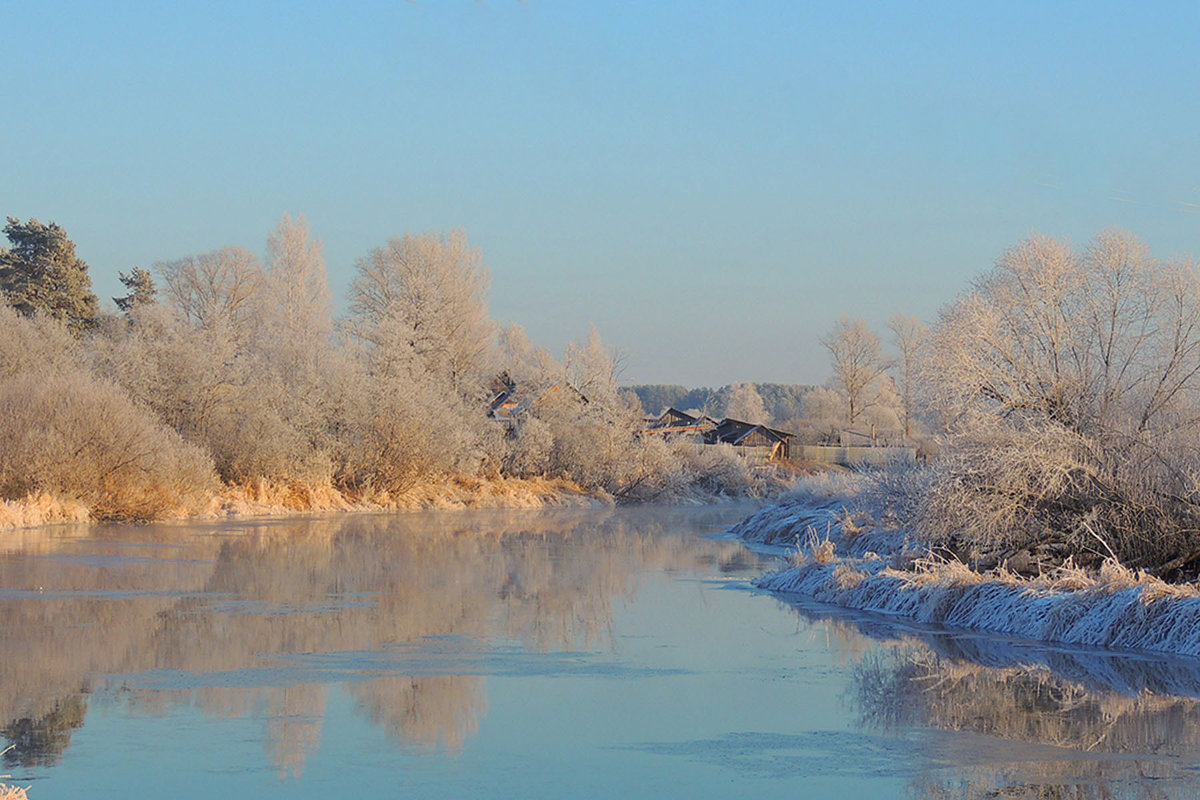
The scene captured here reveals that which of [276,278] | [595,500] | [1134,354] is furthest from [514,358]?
[1134,354]

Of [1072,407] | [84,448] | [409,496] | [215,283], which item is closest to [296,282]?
[215,283]

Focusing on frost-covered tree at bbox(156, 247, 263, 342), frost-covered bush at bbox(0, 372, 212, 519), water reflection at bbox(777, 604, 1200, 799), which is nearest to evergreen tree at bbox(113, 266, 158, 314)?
frost-covered tree at bbox(156, 247, 263, 342)

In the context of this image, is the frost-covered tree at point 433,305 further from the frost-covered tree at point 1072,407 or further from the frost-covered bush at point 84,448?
the frost-covered tree at point 1072,407

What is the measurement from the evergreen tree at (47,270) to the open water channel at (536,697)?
35.5 meters

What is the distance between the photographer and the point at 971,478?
58.2ft

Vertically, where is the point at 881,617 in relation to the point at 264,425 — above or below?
below

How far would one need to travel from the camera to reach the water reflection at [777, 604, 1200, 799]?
798cm

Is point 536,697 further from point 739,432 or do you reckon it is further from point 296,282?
point 739,432

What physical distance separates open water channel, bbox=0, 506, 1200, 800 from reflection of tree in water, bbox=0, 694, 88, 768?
30 mm

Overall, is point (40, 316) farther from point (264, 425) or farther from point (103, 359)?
point (264, 425)

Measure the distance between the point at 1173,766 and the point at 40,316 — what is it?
42104 millimetres

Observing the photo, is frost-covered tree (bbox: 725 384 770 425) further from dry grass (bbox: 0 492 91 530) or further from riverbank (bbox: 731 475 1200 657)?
riverbank (bbox: 731 475 1200 657)

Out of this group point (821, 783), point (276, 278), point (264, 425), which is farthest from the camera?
point (276, 278)

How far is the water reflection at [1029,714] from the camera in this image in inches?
314
